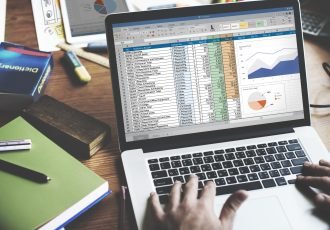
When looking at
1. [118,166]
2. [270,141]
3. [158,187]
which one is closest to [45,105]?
[118,166]

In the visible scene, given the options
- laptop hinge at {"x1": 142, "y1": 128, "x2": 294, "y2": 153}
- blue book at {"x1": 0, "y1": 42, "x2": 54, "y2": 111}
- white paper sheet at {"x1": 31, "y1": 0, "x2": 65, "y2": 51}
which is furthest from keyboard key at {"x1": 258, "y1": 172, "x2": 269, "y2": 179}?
white paper sheet at {"x1": 31, "y1": 0, "x2": 65, "y2": 51}

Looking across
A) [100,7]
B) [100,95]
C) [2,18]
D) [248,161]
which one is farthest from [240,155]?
[2,18]

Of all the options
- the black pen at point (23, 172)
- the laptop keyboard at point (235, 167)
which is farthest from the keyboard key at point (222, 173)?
the black pen at point (23, 172)

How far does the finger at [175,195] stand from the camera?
0.88 meters

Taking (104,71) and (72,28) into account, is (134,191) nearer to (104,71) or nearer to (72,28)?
(104,71)

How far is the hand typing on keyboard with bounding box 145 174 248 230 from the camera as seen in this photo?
838mm

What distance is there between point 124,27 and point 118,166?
11.0 inches

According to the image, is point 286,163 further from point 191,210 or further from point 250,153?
point 191,210

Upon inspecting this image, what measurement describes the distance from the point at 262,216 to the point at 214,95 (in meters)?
0.27

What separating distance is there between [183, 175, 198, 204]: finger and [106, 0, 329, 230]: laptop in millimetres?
31

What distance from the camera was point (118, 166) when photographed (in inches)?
40.1

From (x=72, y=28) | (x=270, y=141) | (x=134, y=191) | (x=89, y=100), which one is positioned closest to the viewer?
(x=134, y=191)

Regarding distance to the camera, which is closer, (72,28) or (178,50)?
(178,50)

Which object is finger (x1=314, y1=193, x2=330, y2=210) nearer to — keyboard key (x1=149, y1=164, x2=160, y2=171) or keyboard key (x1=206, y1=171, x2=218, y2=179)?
keyboard key (x1=206, y1=171, x2=218, y2=179)
